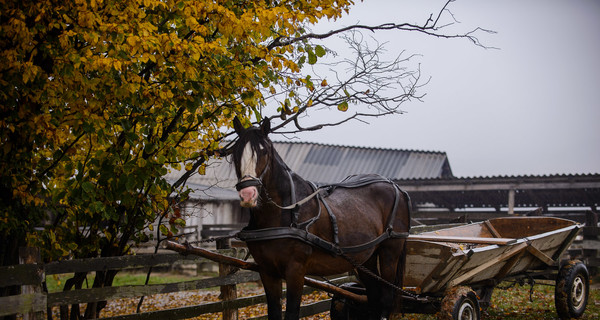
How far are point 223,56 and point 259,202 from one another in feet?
5.67

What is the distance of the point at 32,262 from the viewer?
457 centimetres

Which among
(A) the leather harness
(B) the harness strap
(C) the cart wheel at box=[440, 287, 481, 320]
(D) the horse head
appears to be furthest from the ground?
(D) the horse head

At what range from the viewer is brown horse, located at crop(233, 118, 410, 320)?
4.40m

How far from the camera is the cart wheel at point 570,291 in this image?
284 inches

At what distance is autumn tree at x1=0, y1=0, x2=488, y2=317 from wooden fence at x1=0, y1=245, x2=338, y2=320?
0.41 metres

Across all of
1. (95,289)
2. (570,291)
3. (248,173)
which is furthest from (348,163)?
(248,173)

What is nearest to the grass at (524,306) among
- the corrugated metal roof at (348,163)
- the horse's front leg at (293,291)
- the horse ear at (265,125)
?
the horse's front leg at (293,291)

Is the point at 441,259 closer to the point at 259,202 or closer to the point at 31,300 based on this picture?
the point at 259,202

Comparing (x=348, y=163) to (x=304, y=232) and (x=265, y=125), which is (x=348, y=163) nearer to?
(x=304, y=232)

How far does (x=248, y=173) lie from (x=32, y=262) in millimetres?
2185

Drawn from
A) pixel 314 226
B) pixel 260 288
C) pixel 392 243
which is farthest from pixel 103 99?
pixel 260 288

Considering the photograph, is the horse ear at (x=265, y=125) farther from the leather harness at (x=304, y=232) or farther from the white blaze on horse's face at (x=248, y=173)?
the leather harness at (x=304, y=232)

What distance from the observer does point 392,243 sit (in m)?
5.66

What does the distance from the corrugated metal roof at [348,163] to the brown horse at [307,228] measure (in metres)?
21.8
